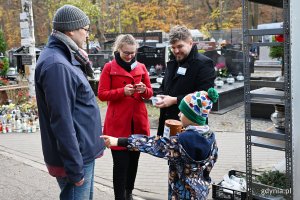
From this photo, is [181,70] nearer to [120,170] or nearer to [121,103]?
[121,103]

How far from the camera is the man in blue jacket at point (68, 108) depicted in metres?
2.34

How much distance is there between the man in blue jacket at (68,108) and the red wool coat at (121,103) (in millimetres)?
971

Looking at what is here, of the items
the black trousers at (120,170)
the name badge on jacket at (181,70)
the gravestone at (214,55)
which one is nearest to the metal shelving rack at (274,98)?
the name badge on jacket at (181,70)

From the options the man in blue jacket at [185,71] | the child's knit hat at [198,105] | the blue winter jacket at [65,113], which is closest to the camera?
the blue winter jacket at [65,113]

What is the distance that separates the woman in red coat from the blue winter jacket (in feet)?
3.35

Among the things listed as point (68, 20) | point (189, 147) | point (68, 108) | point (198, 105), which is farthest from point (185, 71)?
point (68, 108)

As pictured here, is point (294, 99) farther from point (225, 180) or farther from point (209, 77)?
point (225, 180)

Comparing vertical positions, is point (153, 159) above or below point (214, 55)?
below

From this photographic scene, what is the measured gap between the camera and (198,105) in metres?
2.50

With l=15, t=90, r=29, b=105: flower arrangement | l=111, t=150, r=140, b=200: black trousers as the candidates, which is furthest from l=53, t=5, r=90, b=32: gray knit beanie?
l=15, t=90, r=29, b=105: flower arrangement

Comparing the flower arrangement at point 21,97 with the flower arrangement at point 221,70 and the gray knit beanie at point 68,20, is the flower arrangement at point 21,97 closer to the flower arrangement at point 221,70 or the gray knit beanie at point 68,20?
the flower arrangement at point 221,70

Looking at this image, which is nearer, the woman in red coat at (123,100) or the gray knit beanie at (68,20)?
the gray knit beanie at (68,20)

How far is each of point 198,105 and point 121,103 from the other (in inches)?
54.7

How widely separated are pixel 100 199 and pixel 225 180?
1445mm
